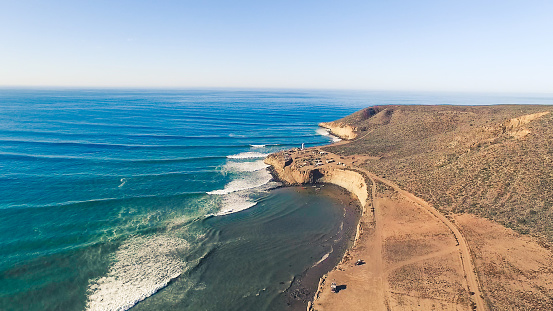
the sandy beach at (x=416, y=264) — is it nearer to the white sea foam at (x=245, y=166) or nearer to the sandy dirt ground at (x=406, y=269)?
the sandy dirt ground at (x=406, y=269)

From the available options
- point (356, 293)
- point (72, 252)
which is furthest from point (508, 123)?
point (72, 252)

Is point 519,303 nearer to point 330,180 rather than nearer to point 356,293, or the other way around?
point 356,293

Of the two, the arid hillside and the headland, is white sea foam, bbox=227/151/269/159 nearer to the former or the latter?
the headland

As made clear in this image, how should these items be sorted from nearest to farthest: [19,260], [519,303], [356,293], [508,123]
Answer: [519,303] → [356,293] → [19,260] → [508,123]

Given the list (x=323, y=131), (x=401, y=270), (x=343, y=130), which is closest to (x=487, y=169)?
(x=401, y=270)

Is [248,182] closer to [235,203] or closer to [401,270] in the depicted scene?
[235,203]

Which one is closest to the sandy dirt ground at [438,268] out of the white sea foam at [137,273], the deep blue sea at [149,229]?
the deep blue sea at [149,229]
